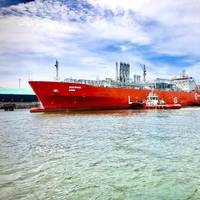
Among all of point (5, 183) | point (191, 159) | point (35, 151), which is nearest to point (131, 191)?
point (5, 183)

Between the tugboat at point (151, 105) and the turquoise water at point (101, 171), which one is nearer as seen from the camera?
the turquoise water at point (101, 171)

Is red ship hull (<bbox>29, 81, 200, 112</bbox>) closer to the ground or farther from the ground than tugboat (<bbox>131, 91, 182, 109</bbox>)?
farther from the ground

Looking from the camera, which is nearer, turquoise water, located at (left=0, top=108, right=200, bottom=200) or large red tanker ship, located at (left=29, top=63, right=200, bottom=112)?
turquoise water, located at (left=0, top=108, right=200, bottom=200)

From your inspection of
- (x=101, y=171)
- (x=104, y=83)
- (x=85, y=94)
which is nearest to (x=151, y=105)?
(x=104, y=83)

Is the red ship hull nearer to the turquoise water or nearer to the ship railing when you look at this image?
the ship railing

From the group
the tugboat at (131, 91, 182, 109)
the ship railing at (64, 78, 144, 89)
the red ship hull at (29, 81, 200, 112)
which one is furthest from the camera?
the tugboat at (131, 91, 182, 109)

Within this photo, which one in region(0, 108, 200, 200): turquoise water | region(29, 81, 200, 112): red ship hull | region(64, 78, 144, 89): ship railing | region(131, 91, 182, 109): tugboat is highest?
region(64, 78, 144, 89): ship railing

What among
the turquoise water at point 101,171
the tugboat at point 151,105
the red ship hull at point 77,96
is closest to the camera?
the turquoise water at point 101,171

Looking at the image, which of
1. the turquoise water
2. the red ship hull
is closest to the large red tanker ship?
the red ship hull

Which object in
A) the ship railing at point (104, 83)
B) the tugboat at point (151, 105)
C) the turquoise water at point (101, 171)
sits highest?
the ship railing at point (104, 83)

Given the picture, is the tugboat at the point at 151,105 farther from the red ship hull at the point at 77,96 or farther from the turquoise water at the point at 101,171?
the turquoise water at the point at 101,171

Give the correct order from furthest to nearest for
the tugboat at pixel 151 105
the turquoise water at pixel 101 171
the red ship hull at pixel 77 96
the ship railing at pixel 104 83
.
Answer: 1. the tugboat at pixel 151 105
2. the ship railing at pixel 104 83
3. the red ship hull at pixel 77 96
4. the turquoise water at pixel 101 171

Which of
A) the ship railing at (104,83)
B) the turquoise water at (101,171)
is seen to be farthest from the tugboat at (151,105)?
the turquoise water at (101,171)

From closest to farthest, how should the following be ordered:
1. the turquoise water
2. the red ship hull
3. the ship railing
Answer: the turquoise water
the red ship hull
the ship railing
